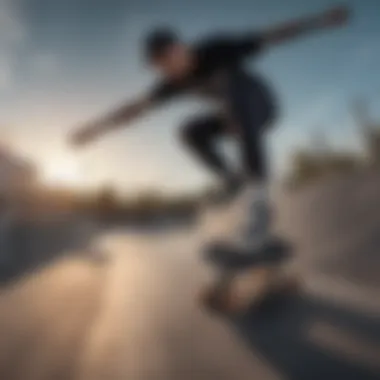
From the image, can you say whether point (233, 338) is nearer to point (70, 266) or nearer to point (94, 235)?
point (70, 266)

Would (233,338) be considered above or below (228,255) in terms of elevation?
below

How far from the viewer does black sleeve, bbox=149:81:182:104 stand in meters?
1.74

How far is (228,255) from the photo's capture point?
5.51 feet

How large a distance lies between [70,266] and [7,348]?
113cm

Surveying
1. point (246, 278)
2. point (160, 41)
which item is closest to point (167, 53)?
point (160, 41)

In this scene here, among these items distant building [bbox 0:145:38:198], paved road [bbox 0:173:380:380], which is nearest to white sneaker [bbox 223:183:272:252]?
paved road [bbox 0:173:380:380]

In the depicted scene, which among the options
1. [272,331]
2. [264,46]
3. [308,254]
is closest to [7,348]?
[272,331]

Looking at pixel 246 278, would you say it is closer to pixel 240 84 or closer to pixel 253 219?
pixel 253 219

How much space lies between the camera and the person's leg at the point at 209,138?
1.95 meters

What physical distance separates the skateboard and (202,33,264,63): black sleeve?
70 centimetres

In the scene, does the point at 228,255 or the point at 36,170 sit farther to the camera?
the point at 36,170

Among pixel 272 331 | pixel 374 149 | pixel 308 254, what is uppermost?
pixel 374 149

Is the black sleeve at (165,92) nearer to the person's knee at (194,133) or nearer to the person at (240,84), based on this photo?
the person at (240,84)

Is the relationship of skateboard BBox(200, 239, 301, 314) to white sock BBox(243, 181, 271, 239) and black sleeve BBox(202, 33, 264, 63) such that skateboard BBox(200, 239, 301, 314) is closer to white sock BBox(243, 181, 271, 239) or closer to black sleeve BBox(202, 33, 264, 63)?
white sock BBox(243, 181, 271, 239)
